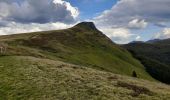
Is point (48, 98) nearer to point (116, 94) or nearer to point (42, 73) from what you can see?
point (116, 94)

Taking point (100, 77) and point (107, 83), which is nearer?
point (107, 83)

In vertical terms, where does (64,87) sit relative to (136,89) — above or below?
above

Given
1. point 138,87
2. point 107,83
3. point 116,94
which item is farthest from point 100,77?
point 116,94

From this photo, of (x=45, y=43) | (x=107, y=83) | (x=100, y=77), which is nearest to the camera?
(x=107, y=83)

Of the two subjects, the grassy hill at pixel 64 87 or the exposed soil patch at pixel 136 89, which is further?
the exposed soil patch at pixel 136 89

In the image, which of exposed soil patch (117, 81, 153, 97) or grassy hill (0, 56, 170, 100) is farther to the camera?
exposed soil patch (117, 81, 153, 97)

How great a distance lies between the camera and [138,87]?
43000mm

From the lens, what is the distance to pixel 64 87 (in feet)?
137

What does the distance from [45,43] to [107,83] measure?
151 m

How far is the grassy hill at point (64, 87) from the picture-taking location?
38.1 m

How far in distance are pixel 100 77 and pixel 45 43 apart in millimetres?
146506

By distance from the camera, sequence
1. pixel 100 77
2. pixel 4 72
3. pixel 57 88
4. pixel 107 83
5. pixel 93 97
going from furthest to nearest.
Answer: pixel 4 72
pixel 100 77
pixel 107 83
pixel 57 88
pixel 93 97

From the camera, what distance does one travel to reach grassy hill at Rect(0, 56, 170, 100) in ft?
125

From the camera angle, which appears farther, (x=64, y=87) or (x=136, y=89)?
(x=64, y=87)
